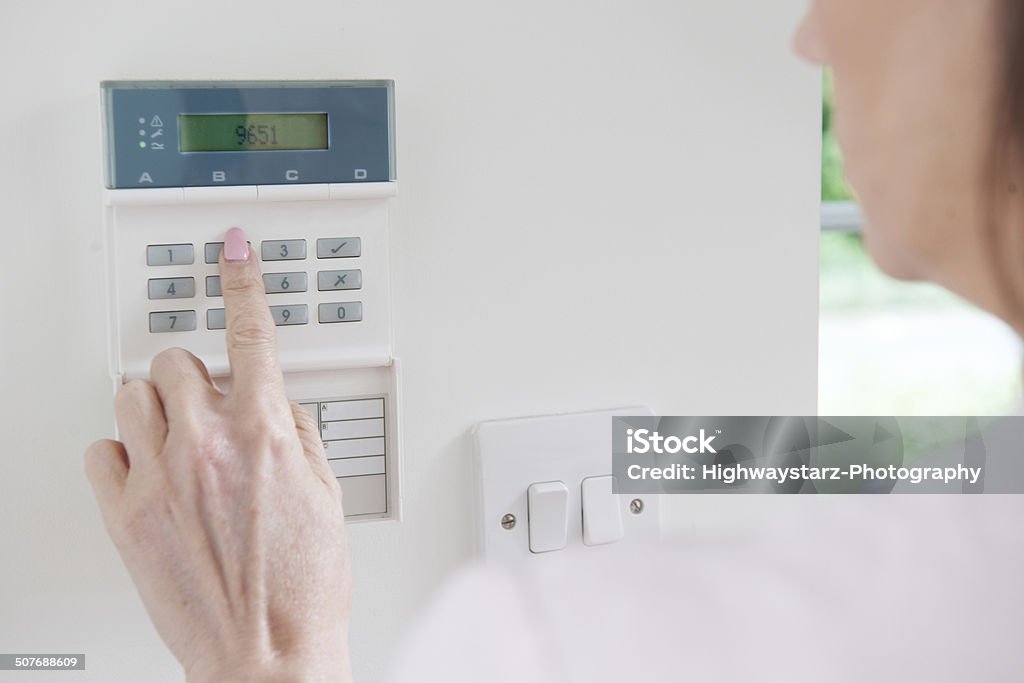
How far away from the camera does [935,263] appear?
1.40 feet

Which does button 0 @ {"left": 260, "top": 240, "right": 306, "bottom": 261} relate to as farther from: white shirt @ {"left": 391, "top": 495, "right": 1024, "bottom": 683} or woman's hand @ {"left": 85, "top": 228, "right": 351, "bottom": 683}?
white shirt @ {"left": 391, "top": 495, "right": 1024, "bottom": 683}

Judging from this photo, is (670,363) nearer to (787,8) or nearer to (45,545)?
(787,8)

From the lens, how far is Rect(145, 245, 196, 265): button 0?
0.50 m

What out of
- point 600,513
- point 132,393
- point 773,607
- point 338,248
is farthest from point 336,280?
point 773,607

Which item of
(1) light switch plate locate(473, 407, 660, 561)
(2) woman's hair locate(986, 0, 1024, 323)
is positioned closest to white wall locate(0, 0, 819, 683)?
(1) light switch plate locate(473, 407, 660, 561)

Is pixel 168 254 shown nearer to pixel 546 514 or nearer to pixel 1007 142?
pixel 546 514

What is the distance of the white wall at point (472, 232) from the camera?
52 cm

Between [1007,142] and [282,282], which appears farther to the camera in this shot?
[282,282]

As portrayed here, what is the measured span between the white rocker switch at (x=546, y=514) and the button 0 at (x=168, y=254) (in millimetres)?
242

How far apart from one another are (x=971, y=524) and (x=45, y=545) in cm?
67

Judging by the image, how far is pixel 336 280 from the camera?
532 millimetres

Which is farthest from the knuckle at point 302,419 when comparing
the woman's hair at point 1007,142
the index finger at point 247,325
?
the woman's hair at point 1007,142

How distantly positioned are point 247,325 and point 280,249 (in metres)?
0.05

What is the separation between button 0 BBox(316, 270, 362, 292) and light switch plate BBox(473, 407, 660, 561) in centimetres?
12
